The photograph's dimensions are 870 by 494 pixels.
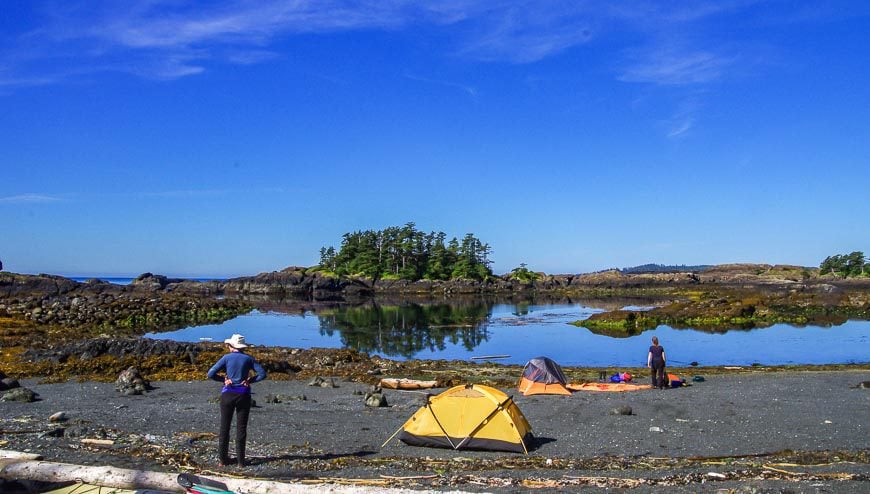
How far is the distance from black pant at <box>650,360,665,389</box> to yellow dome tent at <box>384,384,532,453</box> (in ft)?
34.4

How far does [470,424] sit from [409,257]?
128751mm

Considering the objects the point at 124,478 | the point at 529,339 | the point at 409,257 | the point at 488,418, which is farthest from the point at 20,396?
the point at 409,257

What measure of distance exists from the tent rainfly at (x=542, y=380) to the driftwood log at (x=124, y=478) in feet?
45.0

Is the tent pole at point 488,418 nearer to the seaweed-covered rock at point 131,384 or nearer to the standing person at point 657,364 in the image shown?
the standing person at point 657,364

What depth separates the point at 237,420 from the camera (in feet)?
38.9

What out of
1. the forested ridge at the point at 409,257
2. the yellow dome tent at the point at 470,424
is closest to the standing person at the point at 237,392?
the yellow dome tent at the point at 470,424

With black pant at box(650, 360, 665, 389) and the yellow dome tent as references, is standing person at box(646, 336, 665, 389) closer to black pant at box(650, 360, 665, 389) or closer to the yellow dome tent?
black pant at box(650, 360, 665, 389)

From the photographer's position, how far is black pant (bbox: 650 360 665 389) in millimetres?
23672

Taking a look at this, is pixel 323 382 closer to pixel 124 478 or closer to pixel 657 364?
pixel 657 364

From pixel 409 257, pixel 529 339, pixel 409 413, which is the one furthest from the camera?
pixel 409 257

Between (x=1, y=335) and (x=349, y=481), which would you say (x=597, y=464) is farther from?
(x=1, y=335)

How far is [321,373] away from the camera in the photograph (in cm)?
2892

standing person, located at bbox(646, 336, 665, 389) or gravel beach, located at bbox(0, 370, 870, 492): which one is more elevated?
standing person, located at bbox(646, 336, 665, 389)

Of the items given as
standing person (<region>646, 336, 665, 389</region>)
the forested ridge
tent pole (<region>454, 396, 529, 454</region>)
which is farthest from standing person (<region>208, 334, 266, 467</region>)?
the forested ridge
